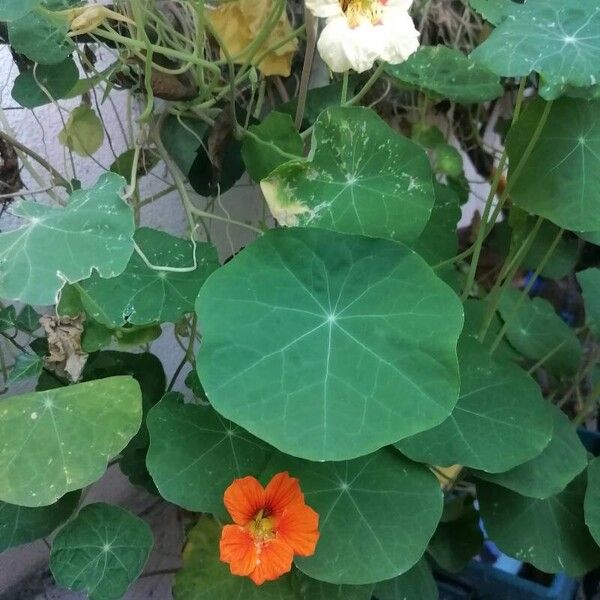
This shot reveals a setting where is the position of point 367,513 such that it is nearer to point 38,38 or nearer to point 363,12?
point 363,12

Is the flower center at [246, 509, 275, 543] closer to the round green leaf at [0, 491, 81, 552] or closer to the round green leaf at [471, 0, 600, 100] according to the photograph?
the round green leaf at [0, 491, 81, 552]

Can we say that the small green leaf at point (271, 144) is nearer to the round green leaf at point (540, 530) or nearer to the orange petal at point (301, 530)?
the orange petal at point (301, 530)

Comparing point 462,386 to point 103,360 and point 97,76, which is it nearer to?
point 103,360

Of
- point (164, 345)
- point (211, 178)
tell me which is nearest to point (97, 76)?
point (211, 178)

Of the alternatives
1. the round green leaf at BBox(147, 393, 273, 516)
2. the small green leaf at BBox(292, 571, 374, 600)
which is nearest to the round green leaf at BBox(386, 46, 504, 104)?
the round green leaf at BBox(147, 393, 273, 516)

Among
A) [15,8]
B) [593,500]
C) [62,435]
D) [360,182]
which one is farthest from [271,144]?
[593,500]

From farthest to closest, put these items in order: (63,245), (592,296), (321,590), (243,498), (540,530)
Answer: (592,296) → (540,530) → (321,590) → (243,498) → (63,245)
